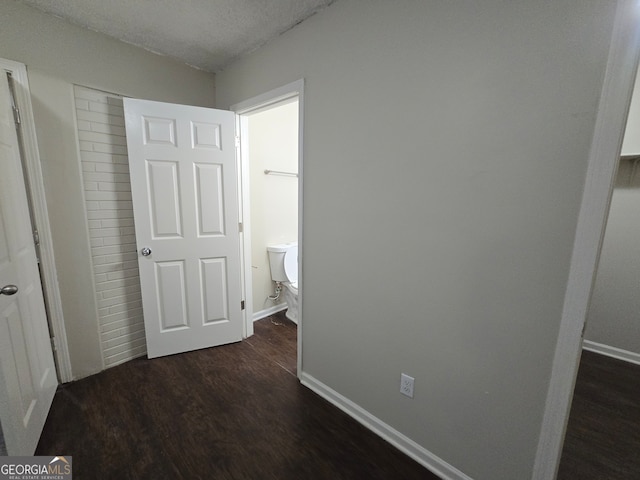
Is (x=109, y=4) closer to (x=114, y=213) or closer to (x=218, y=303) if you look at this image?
(x=114, y=213)

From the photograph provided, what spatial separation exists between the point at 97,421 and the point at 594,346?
3.87m

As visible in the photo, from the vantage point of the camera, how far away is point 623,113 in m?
0.79

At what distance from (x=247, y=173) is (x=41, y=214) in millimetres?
1355

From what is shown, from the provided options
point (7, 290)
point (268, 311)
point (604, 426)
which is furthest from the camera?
point (268, 311)

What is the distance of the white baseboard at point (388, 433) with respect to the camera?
1.25 m

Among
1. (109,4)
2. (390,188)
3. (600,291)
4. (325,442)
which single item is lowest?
(325,442)

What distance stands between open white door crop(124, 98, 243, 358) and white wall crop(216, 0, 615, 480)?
0.88 meters

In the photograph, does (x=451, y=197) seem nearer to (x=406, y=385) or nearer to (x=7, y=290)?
(x=406, y=385)

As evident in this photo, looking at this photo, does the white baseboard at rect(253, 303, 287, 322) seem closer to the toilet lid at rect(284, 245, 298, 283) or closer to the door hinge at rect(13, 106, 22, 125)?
the toilet lid at rect(284, 245, 298, 283)

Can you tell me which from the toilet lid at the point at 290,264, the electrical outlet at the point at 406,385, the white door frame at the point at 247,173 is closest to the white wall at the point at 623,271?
the electrical outlet at the point at 406,385

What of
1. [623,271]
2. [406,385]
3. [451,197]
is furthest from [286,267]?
[623,271]

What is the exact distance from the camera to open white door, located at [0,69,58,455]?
1.11 m

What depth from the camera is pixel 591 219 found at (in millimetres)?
845

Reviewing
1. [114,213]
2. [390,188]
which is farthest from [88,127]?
[390,188]
